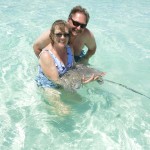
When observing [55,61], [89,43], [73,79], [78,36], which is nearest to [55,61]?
[55,61]

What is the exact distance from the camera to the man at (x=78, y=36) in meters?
4.52

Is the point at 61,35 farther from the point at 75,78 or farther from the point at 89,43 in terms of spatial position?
the point at 89,43

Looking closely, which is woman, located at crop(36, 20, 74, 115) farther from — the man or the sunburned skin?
the man

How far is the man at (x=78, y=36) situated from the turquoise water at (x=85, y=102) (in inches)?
27.1

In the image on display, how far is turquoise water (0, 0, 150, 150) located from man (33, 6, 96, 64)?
2.26ft

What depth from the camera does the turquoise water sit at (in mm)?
4598

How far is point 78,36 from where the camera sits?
515 centimetres

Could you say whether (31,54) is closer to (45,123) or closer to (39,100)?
(39,100)

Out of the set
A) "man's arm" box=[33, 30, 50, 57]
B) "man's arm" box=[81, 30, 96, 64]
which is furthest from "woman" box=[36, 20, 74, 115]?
"man's arm" box=[81, 30, 96, 64]

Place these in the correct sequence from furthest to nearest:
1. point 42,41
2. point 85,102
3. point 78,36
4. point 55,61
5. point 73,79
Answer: point 85,102, point 78,36, point 42,41, point 73,79, point 55,61

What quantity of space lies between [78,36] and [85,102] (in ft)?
3.83

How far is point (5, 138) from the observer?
451 cm

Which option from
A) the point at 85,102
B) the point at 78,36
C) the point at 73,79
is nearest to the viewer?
the point at 73,79

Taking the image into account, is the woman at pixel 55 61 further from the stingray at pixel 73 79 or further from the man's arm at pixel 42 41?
the man's arm at pixel 42 41
